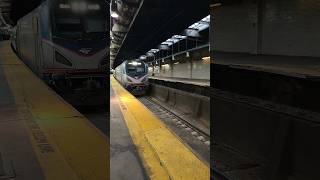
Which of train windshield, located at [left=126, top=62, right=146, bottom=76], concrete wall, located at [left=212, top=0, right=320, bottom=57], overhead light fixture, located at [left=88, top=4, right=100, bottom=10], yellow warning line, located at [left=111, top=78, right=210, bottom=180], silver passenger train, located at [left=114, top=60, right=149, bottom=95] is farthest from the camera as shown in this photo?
train windshield, located at [left=126, top=62, right=146, bottom=76]

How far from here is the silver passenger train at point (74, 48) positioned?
1.61 meters

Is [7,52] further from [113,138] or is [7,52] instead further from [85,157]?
[113,138]

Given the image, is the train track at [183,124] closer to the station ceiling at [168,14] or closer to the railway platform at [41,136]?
the station ceiling at [168,14]

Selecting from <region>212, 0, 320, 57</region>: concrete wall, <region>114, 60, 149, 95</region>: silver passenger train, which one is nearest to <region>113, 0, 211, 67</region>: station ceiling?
<region>212, 0, 320, 57</region>: concrete wall

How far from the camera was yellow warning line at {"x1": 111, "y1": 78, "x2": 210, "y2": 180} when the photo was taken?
140 inches

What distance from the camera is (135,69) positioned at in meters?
17.4

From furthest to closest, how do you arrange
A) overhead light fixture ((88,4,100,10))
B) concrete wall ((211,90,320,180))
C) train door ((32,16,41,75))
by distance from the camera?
concrete wall ((211,90,320,180)) < train door ((32,16,41,75)) < overhead light fixture ((88,4,100,10))

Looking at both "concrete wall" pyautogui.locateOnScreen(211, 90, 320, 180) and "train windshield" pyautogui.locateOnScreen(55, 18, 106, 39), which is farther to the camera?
"concrete wall" pyautogui.locateOnScreen(211, 90, 320, 180)

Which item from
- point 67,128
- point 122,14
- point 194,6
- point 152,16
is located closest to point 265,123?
point 67,128

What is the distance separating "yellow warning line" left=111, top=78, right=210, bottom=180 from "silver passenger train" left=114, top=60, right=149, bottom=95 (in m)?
10.9

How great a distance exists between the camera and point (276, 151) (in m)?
4.14

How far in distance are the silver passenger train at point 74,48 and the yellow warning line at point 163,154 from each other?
1.13m

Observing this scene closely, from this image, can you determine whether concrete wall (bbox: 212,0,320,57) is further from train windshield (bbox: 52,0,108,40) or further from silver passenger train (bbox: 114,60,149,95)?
silver passenger train (bbox: 114,60,149,95)

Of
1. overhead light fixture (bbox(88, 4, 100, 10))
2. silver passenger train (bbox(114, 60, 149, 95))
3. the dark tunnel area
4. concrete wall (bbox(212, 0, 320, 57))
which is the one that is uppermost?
concrete wall (bbox(212, 0, 320, 57))
